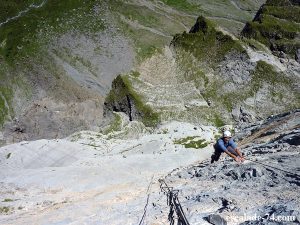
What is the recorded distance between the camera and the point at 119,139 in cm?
4669

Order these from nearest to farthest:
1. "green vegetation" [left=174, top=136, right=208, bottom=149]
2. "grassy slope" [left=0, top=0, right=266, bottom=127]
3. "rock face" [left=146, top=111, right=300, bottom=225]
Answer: "rock face" [left=146, top=111, right=300, bottom=225], "green vegetation" [left=174, top=136, right=208, bottom=149], "grassy slope" [left=0, top=0, right=266, bottom=127]

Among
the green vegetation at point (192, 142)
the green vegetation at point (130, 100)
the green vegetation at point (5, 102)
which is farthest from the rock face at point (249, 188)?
the green vegetation at point (5, 102)

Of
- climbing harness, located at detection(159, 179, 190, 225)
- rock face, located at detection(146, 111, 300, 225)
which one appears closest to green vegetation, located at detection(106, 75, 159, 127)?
rock face, located at detection(146, 111, 300, 225)

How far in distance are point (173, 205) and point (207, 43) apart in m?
42.9

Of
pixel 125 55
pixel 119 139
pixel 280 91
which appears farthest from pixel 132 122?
pixel 125 55

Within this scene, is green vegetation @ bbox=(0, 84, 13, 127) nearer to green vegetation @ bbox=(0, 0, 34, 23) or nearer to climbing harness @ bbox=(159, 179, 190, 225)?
green vegetation @ bbox=(0, 0, 34, 23)

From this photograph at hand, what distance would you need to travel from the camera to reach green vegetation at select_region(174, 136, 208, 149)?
41562 millimetres

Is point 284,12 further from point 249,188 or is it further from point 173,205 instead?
point 173,205

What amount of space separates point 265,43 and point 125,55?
86.0ft

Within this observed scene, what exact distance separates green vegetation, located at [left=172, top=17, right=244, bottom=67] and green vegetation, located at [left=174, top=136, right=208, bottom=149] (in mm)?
16299

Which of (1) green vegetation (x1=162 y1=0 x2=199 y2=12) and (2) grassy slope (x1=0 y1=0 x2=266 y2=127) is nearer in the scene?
(2) grassy slope (x1=0 y1=0 x2=266 y2=127)

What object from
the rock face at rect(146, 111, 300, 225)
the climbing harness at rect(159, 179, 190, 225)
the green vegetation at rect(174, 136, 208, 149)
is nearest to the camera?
the rock face at rect(146, 111, 300, 225)

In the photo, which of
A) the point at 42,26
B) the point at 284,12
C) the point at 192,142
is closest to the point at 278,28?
the point at 284,12

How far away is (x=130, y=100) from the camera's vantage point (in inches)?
2117
